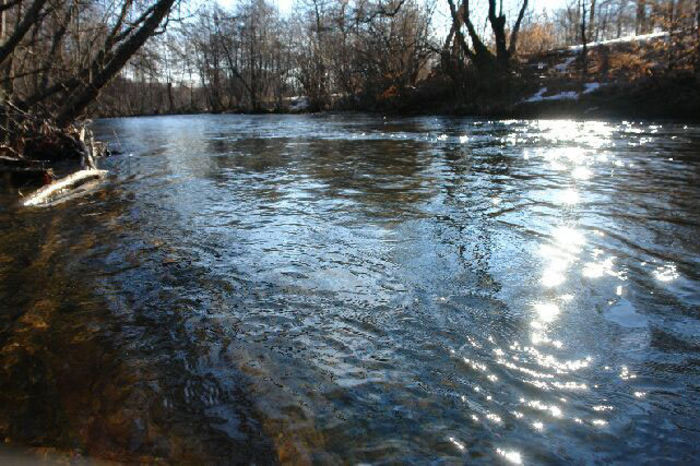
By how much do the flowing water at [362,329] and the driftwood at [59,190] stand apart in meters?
0.56

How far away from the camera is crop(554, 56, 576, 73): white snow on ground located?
76.1 feet

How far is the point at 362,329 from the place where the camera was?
2816 mm

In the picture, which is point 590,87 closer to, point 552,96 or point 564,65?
point 552,96

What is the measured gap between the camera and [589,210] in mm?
5250

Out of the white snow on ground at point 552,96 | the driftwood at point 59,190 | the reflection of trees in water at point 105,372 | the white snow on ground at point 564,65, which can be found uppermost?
the white snow on ground at point 564,65

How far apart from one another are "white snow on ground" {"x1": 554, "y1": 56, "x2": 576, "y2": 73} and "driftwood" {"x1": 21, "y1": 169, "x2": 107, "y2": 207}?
73.8ft

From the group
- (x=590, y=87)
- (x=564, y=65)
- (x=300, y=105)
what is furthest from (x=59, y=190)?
(x=300, y=105)

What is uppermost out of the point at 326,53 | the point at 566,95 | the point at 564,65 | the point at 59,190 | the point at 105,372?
the point at 326,53

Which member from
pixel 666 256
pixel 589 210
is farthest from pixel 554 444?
pixel 589 210

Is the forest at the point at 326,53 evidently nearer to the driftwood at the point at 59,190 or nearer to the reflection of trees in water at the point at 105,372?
the driftwood at the point at 59,190

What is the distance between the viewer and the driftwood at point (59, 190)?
6.79m

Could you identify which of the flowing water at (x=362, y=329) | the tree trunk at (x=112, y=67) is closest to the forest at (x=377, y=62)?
the tree trunk at (x=112, y=67)

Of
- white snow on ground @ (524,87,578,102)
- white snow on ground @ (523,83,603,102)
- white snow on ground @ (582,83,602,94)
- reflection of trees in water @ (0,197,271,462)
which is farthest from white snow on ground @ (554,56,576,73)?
reflection of trees in water @ (0,197,271,462)

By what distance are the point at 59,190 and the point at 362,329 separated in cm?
674
